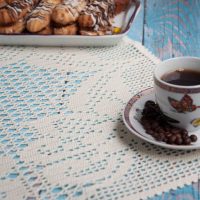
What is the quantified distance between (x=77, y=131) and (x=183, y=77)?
18 centimetres

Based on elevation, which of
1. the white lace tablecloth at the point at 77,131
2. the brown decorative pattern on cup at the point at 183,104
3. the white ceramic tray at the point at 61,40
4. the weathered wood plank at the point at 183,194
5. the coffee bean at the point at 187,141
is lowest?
the weathered wood plank at the point at 183,194

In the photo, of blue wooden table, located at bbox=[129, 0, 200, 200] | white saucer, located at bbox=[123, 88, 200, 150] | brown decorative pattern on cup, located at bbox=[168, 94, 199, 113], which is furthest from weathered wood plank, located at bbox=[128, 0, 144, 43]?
brown decorative pattern on cup, located at bbox=[168, 94, 199, 113]

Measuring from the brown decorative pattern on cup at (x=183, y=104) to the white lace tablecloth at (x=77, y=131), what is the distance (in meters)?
0.06

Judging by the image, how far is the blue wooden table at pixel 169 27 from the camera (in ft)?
3.38

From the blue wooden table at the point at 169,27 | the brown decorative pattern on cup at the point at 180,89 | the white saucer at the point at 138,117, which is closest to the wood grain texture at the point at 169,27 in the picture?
the blue wooden table at the point at 169,27

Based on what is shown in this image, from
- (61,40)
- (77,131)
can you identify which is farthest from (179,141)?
(61,40)

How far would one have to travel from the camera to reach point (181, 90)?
650 mm

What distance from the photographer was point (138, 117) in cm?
73

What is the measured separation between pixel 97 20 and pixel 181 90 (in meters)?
0.42

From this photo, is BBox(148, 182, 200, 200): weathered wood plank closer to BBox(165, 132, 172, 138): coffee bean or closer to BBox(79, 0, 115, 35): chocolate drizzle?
BBox(165, 132, 172, 138): coffee bean

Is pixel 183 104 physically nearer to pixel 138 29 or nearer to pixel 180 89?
pixel 180 89

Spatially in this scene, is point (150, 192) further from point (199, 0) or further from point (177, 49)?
point (199, 0)

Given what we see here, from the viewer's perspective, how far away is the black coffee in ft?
2.24

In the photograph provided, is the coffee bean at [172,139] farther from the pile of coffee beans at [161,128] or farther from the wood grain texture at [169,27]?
the wood grain texture at [169,27]
